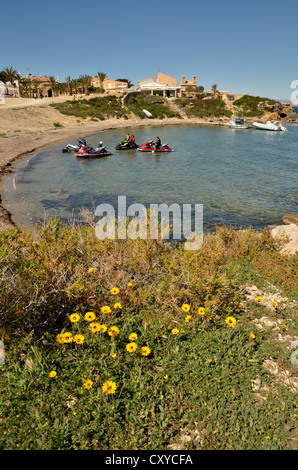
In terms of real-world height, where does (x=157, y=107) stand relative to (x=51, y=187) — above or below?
above

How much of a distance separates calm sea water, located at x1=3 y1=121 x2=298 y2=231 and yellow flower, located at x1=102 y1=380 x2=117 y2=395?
6.62 meters

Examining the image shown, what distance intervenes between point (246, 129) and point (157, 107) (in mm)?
24152

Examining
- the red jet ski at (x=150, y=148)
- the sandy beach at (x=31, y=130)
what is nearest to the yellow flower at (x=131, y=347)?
the sandy beach at (x=31, y=130)

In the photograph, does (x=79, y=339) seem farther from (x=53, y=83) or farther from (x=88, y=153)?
(x=53, y=83)

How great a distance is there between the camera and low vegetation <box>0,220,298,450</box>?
3011 millimetres

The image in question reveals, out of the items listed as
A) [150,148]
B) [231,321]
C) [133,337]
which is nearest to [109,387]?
[133,337]

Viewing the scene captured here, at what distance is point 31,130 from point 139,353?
122 ft

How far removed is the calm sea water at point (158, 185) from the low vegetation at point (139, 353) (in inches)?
188

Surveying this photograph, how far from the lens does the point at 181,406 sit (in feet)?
10.8

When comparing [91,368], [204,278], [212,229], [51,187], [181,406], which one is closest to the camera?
[181,406]

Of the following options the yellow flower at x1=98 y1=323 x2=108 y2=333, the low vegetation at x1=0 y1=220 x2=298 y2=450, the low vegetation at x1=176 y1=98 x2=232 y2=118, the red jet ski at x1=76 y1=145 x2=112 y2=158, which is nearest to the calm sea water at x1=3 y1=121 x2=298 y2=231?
the red jet ski at x1=76 y1=145 x2=112 y2=158

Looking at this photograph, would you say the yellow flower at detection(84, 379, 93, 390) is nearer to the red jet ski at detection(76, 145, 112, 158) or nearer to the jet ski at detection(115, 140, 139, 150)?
the red jet ski at detection(76, 145, 112, 158)

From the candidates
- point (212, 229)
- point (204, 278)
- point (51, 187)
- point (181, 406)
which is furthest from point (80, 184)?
point (181, 406)
